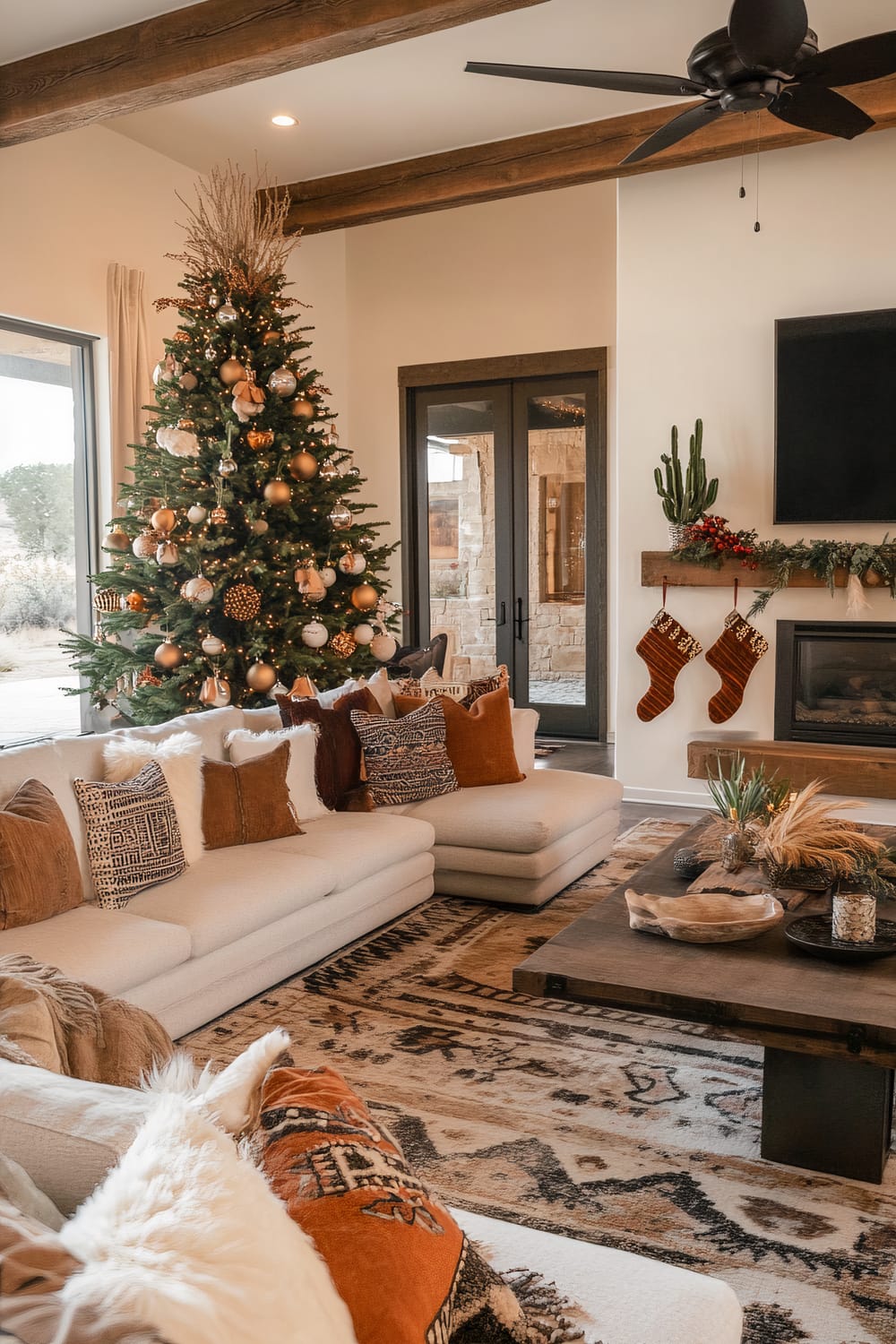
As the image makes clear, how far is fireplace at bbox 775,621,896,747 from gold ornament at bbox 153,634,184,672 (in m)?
3.07

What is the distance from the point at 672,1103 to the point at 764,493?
12.5ft

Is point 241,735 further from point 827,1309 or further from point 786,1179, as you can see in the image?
point 827,1309

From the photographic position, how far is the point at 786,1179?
2340mm

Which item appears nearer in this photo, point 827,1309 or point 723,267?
point 827,1309

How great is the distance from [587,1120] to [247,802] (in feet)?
5.20

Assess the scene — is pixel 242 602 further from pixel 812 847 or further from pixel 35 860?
pixel 812 847

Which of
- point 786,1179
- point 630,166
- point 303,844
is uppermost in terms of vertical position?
point 630,166

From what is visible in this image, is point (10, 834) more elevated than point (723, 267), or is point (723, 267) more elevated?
point (723, 267)

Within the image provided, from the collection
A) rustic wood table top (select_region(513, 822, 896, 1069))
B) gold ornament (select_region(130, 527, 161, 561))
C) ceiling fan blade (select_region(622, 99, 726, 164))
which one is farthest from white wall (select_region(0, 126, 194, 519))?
rustic wood table top (select_region(513, 822, 896, 1069))

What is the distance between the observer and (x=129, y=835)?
3.14 meters

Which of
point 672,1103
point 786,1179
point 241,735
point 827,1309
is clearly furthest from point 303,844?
point 827,1309

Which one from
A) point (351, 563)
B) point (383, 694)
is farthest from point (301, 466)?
point (383, 694)

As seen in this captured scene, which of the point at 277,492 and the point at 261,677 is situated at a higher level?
the point at 277,492

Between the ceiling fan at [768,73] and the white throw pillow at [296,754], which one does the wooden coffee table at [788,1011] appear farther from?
the ceiling fan at [768,73]
